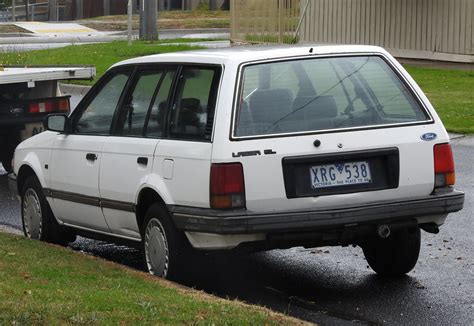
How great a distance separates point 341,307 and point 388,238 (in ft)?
2.95

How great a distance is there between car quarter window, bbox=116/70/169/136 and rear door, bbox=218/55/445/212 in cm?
91

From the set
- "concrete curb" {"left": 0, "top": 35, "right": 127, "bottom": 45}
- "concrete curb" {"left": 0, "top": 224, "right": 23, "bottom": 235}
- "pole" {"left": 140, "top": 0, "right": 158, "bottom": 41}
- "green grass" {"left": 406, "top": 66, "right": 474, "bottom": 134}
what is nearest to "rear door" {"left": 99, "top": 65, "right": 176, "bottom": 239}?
"concrete curb" {"left": 0, "top": 224, "right": 23, "bottom": 235}

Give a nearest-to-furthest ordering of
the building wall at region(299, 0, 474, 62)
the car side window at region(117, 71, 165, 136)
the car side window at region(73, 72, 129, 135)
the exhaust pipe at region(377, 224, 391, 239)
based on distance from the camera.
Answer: the exhaust pipe at region(377, 224, 391, 239) → the car side window at region(117, 71, 165, 136) → the car side window at region(73, 72, 129, 135) → the building wall at region(299, 0, 474, 62)

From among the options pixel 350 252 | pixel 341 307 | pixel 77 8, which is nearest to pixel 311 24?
pixel 350 252

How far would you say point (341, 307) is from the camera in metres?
7.73

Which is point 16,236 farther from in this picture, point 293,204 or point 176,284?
point 293,204

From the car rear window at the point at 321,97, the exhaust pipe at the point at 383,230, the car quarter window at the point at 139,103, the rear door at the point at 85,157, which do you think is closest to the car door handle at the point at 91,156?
the rear door at the point at 85,157

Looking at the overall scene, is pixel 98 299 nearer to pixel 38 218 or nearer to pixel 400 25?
pixel 38 218

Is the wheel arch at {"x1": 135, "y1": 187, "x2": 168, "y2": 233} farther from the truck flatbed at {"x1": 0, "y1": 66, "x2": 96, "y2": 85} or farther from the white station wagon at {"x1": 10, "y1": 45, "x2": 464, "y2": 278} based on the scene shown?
the truck flatbed at {"x1": 0, "y1": 66, "x2": 96, "y2": 85}

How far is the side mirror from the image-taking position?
9.36m

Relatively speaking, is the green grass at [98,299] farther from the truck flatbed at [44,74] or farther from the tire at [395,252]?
the truck flatbed at [44,74]

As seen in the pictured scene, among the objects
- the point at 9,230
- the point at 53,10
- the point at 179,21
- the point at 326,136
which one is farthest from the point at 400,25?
the point at 53,10

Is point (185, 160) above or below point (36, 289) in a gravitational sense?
above

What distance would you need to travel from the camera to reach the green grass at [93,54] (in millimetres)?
26516
